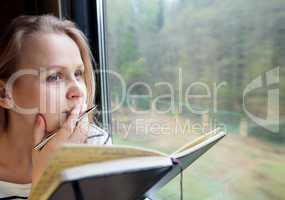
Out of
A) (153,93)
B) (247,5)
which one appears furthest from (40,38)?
(247,5)

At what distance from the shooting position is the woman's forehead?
892mm

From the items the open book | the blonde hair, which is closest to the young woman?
the blonde hair

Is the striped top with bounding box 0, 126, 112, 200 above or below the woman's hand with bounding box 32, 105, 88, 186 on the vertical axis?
below

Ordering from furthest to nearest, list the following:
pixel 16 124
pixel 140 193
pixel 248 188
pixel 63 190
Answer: pixel 16 124
pixel 248 188
pixel 140 193
pixel 63 190

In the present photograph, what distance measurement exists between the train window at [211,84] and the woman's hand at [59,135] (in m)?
0.29

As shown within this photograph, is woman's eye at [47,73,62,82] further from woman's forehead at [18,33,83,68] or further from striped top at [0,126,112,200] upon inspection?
striped top at [0,126,112,200]

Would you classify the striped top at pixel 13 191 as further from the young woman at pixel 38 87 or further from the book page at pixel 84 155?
the book page at pixel 84 155

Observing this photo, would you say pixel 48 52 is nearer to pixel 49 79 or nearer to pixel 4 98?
pixel 49 79

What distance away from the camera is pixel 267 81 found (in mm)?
796

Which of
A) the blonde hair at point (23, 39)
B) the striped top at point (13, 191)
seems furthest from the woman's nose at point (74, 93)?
the striped top at point (13, 191)

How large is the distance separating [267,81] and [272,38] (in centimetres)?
10

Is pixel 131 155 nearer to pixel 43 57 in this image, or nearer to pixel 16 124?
pixel 43 57

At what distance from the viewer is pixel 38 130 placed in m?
0.90

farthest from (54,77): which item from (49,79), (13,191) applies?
(13,191)
